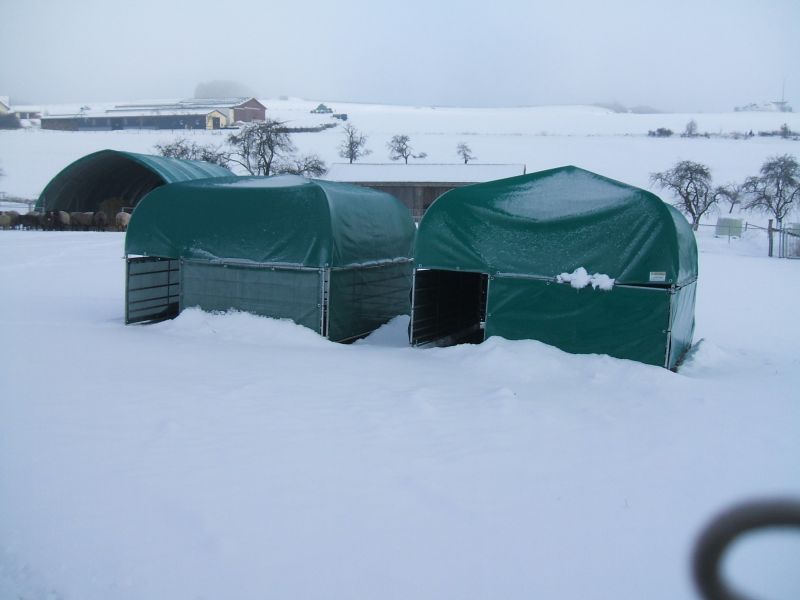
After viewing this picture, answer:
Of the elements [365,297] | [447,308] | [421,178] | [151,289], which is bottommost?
[447,308]

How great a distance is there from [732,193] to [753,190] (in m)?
2.01

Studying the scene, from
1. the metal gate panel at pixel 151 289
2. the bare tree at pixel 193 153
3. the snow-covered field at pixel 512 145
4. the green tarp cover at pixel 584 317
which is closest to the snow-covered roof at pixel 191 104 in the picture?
the snow-covered field at pixel 512 145

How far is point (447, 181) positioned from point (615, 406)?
117 feet

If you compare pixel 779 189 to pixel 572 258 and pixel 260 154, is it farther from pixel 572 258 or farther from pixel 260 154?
pixel 572 258

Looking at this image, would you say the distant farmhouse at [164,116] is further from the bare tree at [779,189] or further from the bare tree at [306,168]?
the bare tree at [779,189]

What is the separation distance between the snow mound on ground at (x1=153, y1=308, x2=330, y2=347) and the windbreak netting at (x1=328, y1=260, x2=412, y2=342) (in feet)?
1.90

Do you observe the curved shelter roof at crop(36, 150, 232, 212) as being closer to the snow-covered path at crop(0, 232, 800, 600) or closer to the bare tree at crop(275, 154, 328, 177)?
the bare tree at crop(275, 154, 328, 177)

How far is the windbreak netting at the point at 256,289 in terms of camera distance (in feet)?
38.6

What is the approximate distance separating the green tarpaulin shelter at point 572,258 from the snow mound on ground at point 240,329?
79.8 inches

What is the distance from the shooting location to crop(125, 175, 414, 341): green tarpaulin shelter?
1178cm

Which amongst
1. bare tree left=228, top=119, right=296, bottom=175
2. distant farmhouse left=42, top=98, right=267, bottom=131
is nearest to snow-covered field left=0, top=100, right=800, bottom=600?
bare tree left=228, top=119, right=296, bottom=175

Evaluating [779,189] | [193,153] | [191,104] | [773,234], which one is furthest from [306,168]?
[191,104]

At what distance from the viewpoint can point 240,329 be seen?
1201 cm

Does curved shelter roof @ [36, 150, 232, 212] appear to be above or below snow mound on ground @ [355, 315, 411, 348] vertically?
above
